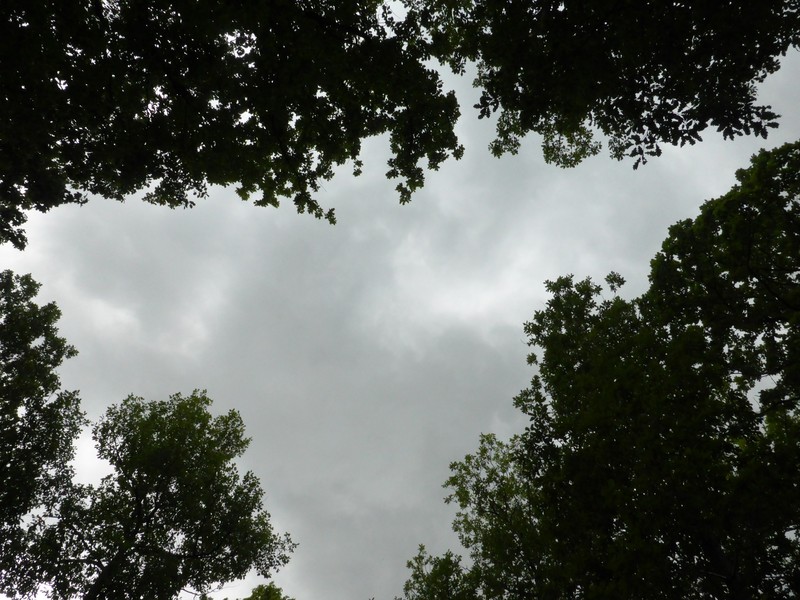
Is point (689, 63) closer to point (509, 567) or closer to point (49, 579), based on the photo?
point (509, 567)

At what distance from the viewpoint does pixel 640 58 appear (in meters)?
7.37

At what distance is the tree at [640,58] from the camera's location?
6.66 meters

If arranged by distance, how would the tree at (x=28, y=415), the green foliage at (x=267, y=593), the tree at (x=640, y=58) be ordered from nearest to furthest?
the tree at (x=640, y=58), the tree at (x=28, y=415), the green foliage at (x=267, y=593)

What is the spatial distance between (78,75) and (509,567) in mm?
15013

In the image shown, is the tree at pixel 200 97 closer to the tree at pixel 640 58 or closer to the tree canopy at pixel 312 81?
the tree canopy at pixel 312 81

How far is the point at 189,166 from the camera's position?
9992 mm

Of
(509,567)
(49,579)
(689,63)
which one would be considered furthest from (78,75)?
(49,579)

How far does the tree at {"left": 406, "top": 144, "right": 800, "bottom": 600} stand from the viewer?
6793mm

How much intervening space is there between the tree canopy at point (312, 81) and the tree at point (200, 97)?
34mm

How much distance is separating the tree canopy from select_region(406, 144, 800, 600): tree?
4.19m

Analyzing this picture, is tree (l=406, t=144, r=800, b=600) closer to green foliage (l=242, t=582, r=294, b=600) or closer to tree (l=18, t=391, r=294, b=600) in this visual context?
tree (l=18, t=391, r=294, b=600)

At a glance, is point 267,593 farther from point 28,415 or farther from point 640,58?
point 640,58

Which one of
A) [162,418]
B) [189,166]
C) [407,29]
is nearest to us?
[407,29]

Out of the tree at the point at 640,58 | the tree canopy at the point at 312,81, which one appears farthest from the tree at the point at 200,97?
the tree at the point at 640,58
